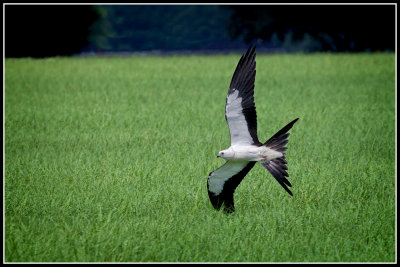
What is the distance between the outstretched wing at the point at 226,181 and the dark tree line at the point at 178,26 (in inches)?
→ 1011

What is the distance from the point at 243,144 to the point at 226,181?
1.34ft

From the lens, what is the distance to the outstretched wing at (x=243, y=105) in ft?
19.9

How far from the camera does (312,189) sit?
7.07 m

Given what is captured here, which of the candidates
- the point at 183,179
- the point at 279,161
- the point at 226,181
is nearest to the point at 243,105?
the point at 279,161

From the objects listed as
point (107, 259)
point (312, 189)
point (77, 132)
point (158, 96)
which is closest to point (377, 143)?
point (312, 189)

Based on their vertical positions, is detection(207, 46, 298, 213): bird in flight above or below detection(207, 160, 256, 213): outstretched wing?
above

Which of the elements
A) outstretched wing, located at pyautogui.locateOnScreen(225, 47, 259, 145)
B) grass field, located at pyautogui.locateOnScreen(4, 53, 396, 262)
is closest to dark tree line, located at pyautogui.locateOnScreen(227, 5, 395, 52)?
grass field, located at pyautogui.locateOnScreen(4, 53, 396, 262)

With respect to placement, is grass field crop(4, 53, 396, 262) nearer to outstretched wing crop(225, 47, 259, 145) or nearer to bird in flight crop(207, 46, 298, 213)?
bird in flight crop(207, 46, 298, 213)

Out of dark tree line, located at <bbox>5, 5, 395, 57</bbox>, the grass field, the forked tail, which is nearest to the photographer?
the grass field

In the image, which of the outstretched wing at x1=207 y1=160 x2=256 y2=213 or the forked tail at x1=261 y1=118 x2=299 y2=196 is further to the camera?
the outstretched wing at x1=207 y1=160 x2=256 y2=213

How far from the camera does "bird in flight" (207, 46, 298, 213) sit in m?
5.95

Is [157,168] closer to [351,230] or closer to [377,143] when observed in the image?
[351,230]

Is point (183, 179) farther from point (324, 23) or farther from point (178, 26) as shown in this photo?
point (324, 23)

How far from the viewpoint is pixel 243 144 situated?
614 cm
